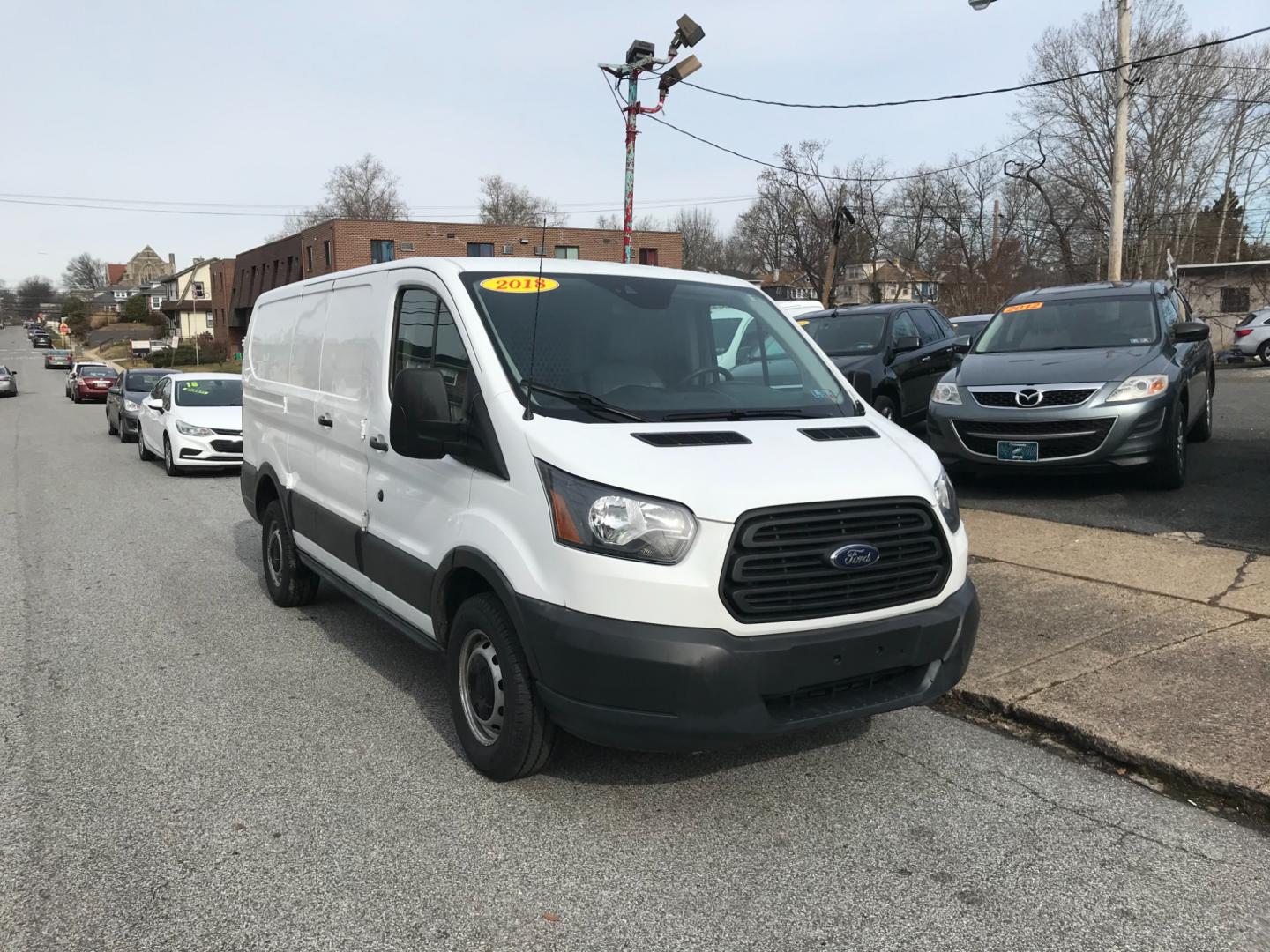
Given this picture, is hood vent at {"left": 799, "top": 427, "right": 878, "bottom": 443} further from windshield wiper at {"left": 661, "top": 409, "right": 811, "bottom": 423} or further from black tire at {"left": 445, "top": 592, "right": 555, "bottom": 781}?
black tire at {"left": 445, "top": 592, "right": 555, "bottom": 781}

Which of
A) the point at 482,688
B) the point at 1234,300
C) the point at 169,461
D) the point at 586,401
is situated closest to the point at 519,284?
the point at 586,401

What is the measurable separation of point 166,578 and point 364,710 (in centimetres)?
369

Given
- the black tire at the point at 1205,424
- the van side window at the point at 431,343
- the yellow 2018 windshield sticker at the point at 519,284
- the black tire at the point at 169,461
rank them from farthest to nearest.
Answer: the black tire at the point at 169,461 → the black tire at the point at 1205,424 → the yellow 2018 windshield sticker at the point at 519,284 → the van side window at the point at 431,343

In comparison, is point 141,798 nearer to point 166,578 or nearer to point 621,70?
point 166,578

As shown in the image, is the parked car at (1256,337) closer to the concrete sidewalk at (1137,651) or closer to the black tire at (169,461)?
the concrete sidewalk at (1137,651)

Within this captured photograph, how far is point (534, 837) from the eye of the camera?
11.5 ft

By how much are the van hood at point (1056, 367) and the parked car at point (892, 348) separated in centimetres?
207

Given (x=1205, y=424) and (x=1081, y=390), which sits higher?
(x=1081, y=390)

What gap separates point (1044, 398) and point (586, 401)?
18.8 ft

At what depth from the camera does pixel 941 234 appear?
185 feet

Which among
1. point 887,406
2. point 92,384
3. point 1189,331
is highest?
point 1189,331

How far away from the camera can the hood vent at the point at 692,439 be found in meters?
3.61

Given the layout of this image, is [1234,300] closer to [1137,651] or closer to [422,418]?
[1137,651]

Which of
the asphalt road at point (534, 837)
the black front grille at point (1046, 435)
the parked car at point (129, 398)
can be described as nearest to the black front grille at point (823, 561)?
the asphalt road at point (534, 837)
